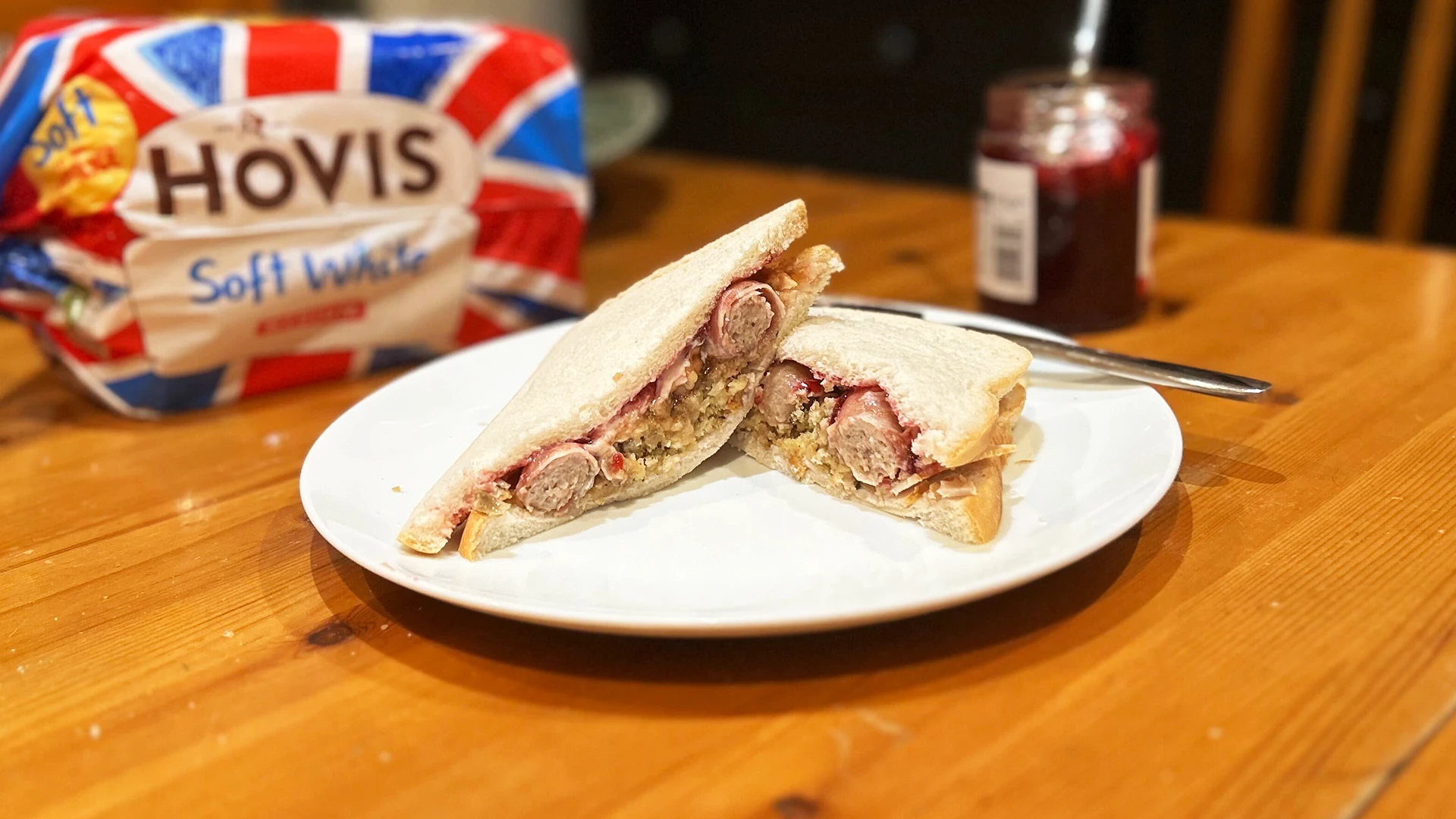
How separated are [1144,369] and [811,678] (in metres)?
0.50

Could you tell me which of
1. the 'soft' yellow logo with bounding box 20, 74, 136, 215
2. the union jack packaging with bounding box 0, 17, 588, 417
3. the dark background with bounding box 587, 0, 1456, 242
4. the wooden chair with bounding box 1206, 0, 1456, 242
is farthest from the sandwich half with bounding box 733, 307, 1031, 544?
the dark background with bounding box 587, 0, 1456, 242

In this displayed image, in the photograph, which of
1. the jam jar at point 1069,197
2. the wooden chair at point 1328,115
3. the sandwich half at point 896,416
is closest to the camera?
the sandwich half at point 896,416

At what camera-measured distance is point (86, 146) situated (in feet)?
4.10

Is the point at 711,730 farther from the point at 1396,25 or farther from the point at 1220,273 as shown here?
the point at 1396,25

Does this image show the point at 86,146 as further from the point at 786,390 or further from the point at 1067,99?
the point at 1067,99

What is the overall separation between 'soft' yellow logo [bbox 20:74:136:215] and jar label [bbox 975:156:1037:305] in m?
0.98

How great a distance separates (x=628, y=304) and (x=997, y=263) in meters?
0.54

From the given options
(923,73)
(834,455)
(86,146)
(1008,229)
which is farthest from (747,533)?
(923,73)

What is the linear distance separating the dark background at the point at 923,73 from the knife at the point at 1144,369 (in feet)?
4.77

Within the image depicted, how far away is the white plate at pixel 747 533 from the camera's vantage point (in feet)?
2.47

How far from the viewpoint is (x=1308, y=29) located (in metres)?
2.30

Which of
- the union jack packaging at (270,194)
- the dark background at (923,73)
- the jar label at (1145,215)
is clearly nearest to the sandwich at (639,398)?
the union jack packaging at (270,194)

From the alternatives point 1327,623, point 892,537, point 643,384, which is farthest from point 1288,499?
point 643,384

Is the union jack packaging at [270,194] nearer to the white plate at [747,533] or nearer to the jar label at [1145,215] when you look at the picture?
the white plate at [747,533]
